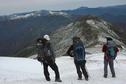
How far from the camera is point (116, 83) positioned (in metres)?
20.2

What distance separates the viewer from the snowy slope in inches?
818

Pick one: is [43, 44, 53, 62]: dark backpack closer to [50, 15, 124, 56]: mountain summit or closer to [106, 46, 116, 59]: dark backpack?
[106, 46, 116, 59]: dark backpack

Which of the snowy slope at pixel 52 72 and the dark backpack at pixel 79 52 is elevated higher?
the dark backpack at pixel 79 52

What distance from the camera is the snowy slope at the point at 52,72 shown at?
20.8 metres

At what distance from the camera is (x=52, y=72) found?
2714 cm

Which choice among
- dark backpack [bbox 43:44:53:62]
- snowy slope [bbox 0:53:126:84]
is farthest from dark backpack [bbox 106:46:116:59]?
dark backpack [bbox 43:44:53:62]

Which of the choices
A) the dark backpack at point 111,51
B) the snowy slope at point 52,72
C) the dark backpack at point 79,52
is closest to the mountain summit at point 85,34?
the snowy slope at point 52,72

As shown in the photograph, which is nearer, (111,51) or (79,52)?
(79,52)

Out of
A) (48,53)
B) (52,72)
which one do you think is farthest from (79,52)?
(52,72)

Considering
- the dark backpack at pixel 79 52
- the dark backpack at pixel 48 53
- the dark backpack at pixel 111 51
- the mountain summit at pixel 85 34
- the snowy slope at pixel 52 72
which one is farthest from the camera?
the mountain summit at pixel 85 34

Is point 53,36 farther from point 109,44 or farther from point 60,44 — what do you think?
point 109,44

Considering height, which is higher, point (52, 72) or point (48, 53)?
point (48, 53)

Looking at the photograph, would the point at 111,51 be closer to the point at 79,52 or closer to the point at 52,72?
the point at 79,52

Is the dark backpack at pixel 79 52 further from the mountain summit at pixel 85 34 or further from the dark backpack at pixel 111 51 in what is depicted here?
the mountain summit at pixel 85 34
